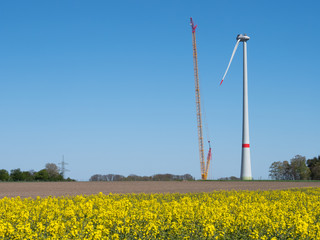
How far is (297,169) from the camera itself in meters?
140

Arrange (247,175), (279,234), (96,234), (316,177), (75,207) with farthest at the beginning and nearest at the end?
(316,177)
(247,175)
(75,207)
(279,234)
(96,234)

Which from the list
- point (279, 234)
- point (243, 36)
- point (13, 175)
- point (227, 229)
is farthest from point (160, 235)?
point (13, 175)

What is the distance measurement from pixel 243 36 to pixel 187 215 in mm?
74447

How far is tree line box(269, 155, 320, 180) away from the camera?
431 feet

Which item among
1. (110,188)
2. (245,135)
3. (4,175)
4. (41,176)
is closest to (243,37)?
(245,135)

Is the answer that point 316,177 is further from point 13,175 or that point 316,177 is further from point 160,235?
point 160,235

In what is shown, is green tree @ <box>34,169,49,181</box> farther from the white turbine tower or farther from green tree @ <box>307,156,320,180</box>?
green tree @ <box>307,156,320,180</box>

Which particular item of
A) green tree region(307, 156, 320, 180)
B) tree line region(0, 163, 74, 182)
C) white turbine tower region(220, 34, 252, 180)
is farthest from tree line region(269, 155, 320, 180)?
tree line region(0, 163, 74, 182)

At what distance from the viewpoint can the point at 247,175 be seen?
80.7 meters

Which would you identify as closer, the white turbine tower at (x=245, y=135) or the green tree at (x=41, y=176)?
the white turbine tower at (x=245, y=135)

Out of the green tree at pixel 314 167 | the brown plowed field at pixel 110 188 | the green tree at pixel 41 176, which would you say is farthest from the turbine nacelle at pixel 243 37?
the green tree at pixel 41 176

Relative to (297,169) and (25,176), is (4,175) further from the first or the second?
(297,169)

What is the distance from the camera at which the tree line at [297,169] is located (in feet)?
431

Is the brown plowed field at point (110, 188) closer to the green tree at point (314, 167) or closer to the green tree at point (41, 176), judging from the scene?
the green tree at point (41, 176)
